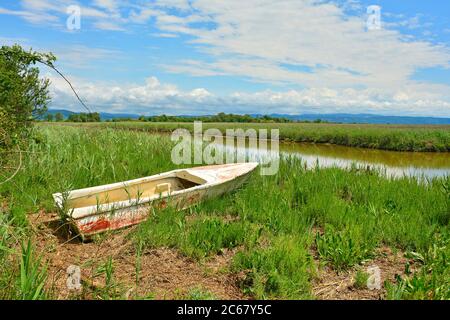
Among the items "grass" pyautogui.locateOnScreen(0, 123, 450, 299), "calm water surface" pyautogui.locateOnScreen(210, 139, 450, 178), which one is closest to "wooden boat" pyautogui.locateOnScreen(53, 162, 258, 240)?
"grass" pyautogui.locateOnScreen(0, 123, 450, 299)

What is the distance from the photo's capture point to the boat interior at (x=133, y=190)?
4711 millimetres

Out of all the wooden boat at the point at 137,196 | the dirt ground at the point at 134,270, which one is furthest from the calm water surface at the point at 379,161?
the dirt ground at the point at 134,270

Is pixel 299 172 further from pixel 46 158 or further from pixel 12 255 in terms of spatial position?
pixel 12 255

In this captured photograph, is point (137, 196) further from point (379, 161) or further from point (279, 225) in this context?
point (379, 161)

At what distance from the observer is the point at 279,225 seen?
14.3 ft

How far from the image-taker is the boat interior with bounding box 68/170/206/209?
15.5 feet

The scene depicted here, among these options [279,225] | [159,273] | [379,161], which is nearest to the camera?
[159,273]

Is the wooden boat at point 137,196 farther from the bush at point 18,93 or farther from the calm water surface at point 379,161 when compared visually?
the calm water surface at point 379,161

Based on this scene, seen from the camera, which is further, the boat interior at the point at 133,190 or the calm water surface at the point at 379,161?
the calm water surface at the point at 379,161

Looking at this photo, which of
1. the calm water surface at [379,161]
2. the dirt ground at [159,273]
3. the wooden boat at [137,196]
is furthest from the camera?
the calm water surface at [379,161]

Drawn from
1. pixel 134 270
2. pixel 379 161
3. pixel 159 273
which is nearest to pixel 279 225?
pixel 159 273

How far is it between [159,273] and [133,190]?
228cm
